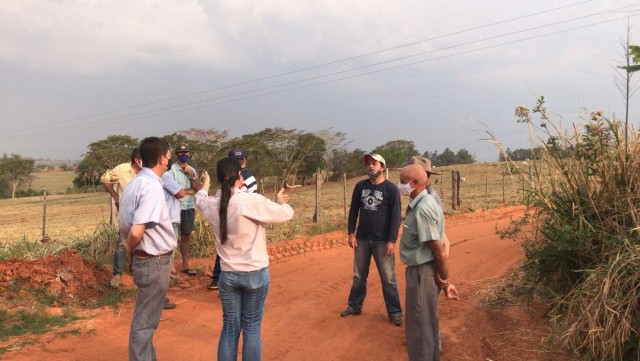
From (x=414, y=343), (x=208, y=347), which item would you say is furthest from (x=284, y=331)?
(x=414, y=343)

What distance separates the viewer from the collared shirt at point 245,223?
3324 mm

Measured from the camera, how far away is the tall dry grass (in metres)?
3.54

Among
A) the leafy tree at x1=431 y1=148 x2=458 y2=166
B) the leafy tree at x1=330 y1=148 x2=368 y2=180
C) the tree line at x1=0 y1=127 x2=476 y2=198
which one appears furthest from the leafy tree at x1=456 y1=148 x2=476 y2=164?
the leafy tree at x1=330 y1=148 x2=368 y2=180

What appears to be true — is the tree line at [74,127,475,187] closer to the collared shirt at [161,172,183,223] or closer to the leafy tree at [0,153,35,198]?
the leafy tree at [0,153,35,198]

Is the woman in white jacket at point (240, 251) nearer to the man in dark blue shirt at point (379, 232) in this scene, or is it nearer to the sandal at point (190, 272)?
the man in dark blue shirt at point (379, 232)

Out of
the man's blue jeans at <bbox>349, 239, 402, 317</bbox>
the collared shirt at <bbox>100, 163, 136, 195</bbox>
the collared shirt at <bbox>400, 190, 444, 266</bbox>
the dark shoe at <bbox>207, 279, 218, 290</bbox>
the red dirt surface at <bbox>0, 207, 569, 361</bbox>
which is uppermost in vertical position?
the collared shirt at <bbox>100, 163, 136, 195</bbox>

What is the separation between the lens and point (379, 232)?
5.08m

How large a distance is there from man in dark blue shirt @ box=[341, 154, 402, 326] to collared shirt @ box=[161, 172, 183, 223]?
1.99 meters

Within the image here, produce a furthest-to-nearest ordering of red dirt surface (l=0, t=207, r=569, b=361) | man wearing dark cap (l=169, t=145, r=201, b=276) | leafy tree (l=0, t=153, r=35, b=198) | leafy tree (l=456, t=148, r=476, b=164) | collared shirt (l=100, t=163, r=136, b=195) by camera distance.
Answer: leafy tree (l=456, t=148, r=476, b=164) → leafy tree (l=0, t=153, r=35, b=198) → man wearing dark cap (l=169, t=145, r=201, b=276) → collared shirt (l=100, t=163, r=136, b=195) → red dirt surface (l=0, t=207, r=569, b=361)

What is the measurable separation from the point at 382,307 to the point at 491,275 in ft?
6.70

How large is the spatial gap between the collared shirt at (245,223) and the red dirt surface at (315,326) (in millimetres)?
1386

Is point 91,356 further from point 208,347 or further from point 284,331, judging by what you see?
point 284,331

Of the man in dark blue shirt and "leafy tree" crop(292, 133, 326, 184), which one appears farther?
"leafy tree" crop(292, 133, 326, 184)

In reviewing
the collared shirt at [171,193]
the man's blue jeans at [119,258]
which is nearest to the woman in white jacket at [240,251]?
the collared shirt at [171,193]
